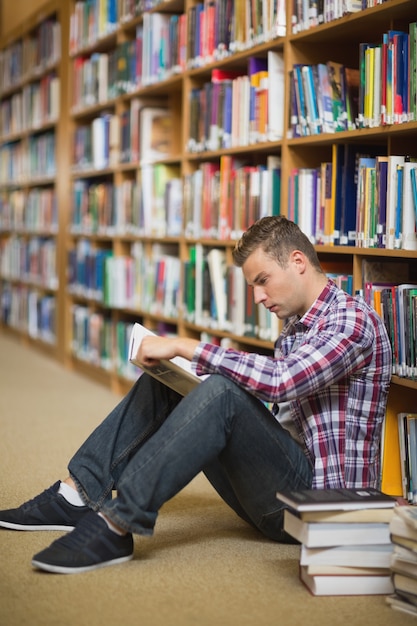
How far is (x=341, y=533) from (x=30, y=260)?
5.25 meters

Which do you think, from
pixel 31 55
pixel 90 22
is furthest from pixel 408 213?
pixel 31 55

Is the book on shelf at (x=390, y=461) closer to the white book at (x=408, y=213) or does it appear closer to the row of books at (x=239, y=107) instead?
the white book at (x=408, y=213)

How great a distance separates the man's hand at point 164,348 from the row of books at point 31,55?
4.29 metres

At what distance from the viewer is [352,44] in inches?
123

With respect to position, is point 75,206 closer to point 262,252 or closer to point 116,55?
point 116,55

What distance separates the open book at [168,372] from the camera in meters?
2.15

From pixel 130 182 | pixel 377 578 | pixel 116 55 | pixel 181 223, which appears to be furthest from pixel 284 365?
pixel 116 55

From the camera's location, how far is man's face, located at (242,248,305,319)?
2234 mm

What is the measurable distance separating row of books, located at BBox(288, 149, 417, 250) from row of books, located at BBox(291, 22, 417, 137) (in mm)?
118

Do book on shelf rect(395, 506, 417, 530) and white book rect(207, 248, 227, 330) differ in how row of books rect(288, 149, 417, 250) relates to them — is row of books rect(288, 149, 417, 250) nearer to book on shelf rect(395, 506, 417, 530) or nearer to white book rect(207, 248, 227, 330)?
white book rect(207, 248, 227, 330)

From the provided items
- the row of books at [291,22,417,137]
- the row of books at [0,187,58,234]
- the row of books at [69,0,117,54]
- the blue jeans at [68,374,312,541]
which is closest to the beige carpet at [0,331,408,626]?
the blue jeans at [68,374,312,541]

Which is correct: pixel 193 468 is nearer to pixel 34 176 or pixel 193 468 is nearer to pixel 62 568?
pixel 62 568

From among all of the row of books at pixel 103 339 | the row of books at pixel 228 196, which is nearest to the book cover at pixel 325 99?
the row of books at pixel 228 196

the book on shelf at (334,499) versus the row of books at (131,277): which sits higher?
the row of books at (131,277)
